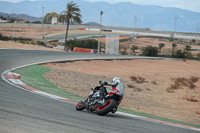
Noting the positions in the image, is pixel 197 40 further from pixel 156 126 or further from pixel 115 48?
pixel 156 126

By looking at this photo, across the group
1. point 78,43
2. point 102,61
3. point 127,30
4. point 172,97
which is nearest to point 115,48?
point 78,43

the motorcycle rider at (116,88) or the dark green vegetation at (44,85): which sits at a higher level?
the motorcycle rider at (116,88)

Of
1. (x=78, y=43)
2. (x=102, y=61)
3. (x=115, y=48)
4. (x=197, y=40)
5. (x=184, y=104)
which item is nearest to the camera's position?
(x=184, y=104)

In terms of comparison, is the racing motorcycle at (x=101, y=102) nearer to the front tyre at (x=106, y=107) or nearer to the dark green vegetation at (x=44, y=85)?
the front tyre at (x=106, y=107)

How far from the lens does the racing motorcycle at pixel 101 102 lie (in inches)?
340

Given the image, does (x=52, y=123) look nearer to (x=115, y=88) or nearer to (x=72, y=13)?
(x=115, y=88)

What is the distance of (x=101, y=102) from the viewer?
8.91 metres

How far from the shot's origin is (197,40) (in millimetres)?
114875

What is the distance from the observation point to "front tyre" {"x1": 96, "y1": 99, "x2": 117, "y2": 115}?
8.60 metres

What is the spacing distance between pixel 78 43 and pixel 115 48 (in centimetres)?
1228

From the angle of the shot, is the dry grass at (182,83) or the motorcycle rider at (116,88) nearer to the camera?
the motorcycle rider at (116,88)

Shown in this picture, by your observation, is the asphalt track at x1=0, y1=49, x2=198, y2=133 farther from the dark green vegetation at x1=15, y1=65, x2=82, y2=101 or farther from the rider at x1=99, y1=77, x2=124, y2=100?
the dark green vegetation at x1=15, y1=65, x2=82, y2=101

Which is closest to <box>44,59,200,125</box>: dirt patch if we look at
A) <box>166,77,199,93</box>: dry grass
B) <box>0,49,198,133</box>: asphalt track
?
<box>166,77,199,93</box>: dry grass

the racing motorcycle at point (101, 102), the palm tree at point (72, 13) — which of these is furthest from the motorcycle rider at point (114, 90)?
the palm tree at point (72, 13)
